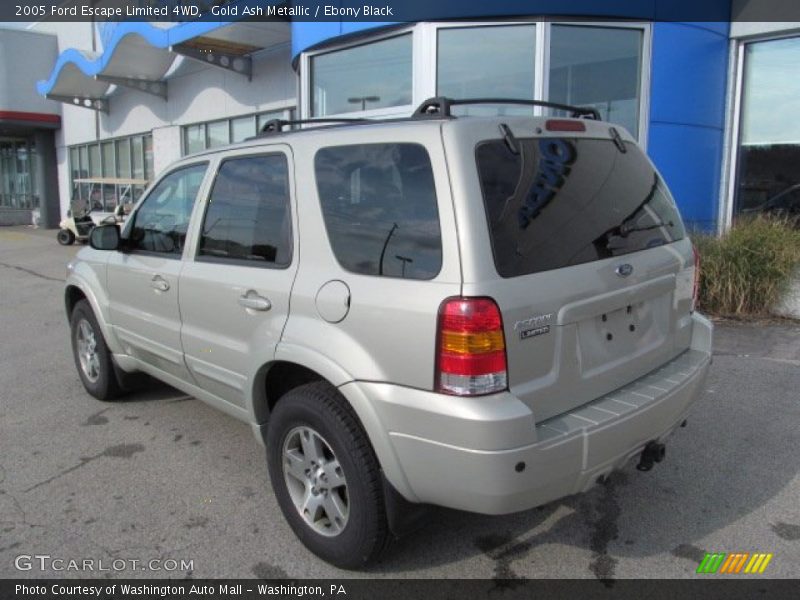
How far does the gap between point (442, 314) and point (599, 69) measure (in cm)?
751

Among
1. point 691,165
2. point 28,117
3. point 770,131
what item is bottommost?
point 691,165

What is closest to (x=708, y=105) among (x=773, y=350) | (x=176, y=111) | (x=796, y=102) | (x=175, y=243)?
(x=796, y=102)

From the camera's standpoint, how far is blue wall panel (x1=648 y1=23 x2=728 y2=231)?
8727mm

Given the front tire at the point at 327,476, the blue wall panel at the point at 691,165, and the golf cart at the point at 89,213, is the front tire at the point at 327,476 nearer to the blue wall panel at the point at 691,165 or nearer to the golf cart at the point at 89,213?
the blue wall panel at the point at 691,165

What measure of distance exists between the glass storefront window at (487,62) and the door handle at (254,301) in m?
6.11

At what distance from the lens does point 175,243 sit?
3.85 metres

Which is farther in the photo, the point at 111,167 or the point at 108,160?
the point at 108,160

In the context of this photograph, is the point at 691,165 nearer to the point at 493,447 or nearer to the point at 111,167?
the point at 493,447

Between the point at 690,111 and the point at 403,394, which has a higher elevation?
the point at 690,111

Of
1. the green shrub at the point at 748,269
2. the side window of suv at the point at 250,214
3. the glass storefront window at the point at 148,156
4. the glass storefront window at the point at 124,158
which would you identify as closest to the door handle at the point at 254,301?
the side window of suv at the point at 250,214

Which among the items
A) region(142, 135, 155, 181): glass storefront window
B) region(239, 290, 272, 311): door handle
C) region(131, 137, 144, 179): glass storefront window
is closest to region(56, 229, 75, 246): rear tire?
region(142, 135, 155, 181): glass storefront window
